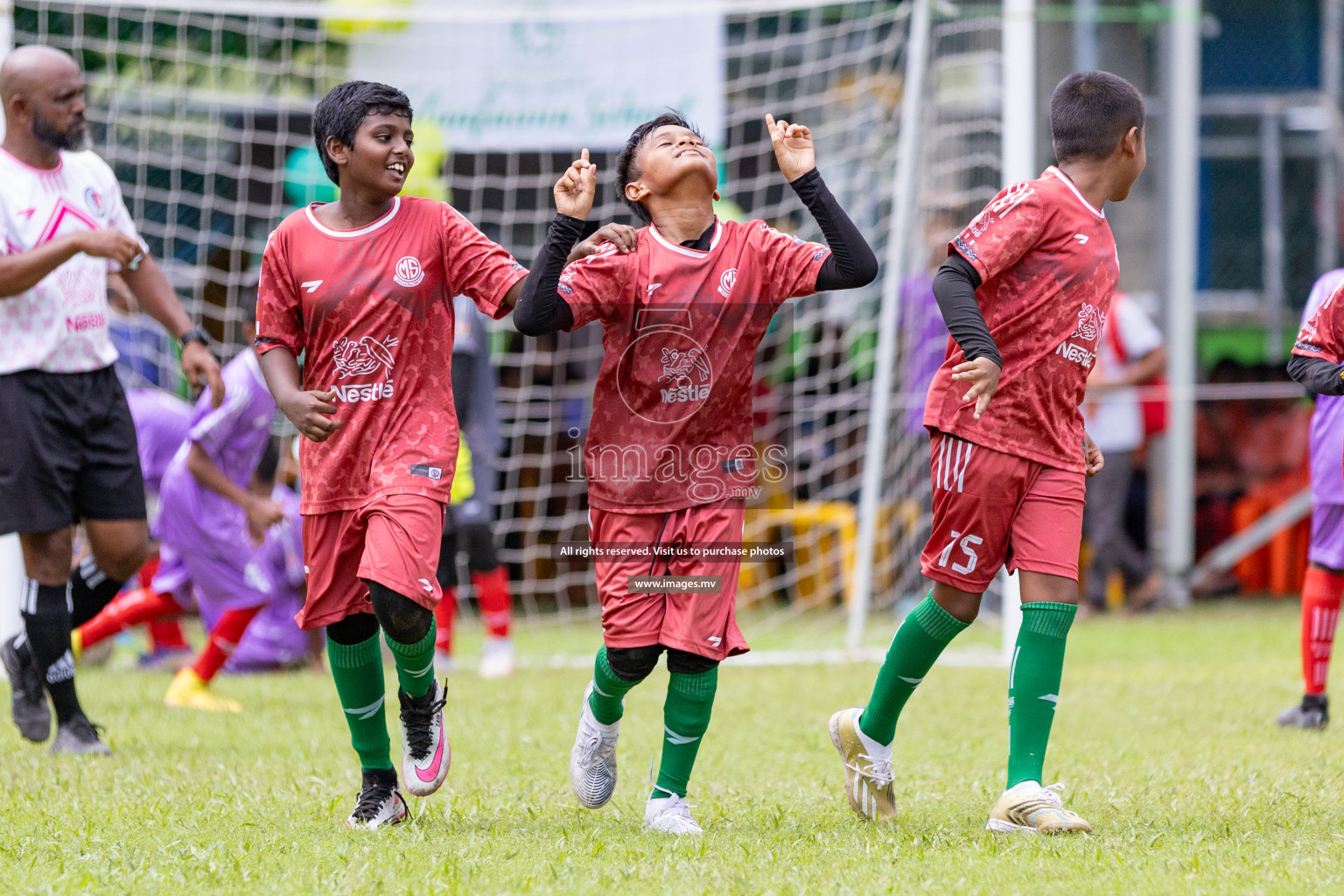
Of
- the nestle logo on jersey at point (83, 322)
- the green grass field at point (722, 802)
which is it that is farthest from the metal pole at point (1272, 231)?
the nestle logo on jersey at point (83, 322)

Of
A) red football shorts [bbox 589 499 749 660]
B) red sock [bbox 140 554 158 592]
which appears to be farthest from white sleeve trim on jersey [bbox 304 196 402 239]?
red sock [bbox 140 554 158 592]

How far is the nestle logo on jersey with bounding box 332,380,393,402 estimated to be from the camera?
3840mm

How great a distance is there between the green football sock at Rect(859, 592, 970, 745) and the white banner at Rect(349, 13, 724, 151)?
5.31 m

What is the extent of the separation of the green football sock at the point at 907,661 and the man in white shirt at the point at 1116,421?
619cm

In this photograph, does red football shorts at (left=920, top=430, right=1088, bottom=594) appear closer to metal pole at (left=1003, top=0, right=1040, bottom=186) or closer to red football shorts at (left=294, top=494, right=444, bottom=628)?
red football shorts at (left=294, top=494, right=444, bottom=628)

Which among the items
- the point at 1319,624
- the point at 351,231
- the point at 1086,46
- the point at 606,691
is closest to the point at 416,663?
the point at 606,691

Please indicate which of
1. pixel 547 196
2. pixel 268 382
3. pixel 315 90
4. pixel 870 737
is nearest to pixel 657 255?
pixel 268 382

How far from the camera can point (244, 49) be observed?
10.2 metres

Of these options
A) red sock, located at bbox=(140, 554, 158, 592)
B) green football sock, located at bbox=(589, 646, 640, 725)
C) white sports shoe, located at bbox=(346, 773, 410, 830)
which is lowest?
white sports shoe, located at bbox=(346, 773, 410, 830)

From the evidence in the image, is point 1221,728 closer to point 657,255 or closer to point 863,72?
point 657,255

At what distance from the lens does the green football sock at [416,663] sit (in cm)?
376

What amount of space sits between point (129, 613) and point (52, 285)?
2.57 metres

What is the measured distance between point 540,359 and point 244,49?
117 inches

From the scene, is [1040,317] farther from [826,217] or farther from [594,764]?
[594,764]
